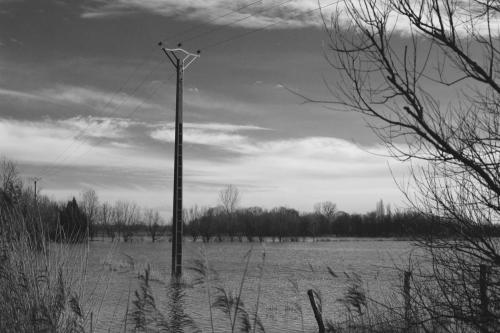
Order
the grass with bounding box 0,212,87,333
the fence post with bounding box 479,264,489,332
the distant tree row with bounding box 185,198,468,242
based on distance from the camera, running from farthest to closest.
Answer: the distant tree row with bounding box 185,198,468,242
the grass with bounding box 0,212,87,333
the fence post with bounding box 479,264,489,332

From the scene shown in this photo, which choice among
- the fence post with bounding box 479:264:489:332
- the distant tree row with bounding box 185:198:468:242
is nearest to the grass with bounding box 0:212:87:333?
the fence post with bounding box 479:264:489:332

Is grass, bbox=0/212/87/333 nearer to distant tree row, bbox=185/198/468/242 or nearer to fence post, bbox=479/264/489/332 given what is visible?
fence post, bbox=479/264/489/332

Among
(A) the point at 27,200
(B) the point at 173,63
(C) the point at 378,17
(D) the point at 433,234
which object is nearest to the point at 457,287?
(D) the point at 433,234

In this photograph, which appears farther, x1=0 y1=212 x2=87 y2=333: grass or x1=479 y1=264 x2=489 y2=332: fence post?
x1=0 y1=212 x2=87 y2=333: grass

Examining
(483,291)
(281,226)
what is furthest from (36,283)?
(281,226)

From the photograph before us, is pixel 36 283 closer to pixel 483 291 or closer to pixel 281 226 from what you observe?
pixel 483 291

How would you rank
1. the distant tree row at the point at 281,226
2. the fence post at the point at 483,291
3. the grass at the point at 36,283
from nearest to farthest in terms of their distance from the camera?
the fence post at the point at 483,291 < the grass at the point at 36,283 < the distant tree row at the point at 281,226

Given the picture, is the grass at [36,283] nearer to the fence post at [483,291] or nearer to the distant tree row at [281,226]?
the fence post at [483,291]

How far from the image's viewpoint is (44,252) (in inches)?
277

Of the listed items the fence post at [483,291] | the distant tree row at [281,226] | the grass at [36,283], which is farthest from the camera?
the distant tree row at [281,226]

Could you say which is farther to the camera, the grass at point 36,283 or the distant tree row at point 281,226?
the distant tree row at point 281,226

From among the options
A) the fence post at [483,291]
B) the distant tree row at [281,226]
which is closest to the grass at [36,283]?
the fence post at [483,291]

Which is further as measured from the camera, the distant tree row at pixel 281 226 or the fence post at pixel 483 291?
the distant tree row at pixel 281 226

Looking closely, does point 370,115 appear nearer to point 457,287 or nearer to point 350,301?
point 457,287
